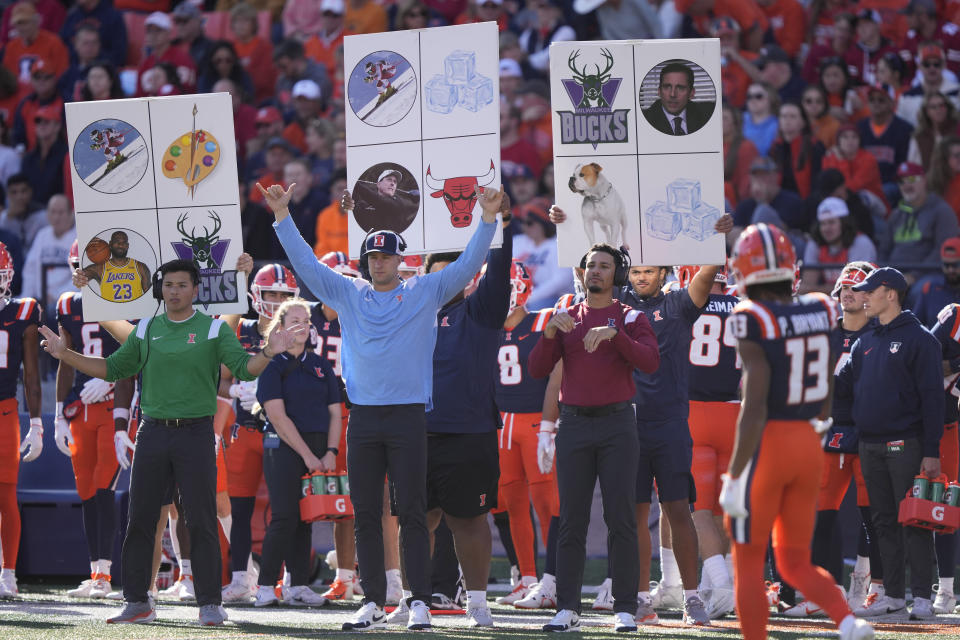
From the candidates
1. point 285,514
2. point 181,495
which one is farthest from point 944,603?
point 181,495

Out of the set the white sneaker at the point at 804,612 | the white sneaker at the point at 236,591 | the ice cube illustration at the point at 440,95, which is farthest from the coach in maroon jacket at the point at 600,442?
the white sneaker at the point at 236,591

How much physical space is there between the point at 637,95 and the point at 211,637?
13.4 ft

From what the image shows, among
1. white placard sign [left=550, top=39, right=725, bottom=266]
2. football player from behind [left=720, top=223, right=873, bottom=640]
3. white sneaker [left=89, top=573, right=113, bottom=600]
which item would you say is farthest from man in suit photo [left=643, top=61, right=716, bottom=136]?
white sneaker [left=89, top=573, right=113, bottom=600]

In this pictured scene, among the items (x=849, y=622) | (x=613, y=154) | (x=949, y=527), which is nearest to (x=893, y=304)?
(x=949, y=527)

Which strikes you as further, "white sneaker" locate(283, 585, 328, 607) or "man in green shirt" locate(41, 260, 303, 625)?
"white sneaker" locate(283, 585, 328, 607)

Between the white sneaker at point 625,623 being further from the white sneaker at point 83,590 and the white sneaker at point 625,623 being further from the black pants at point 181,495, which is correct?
the white sneaker at point 83,590

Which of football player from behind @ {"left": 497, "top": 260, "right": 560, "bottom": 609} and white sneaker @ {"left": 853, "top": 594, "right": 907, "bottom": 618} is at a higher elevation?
football player from behind @ {"left": 497, "top": 260, "right": 560, "bottom": 609}

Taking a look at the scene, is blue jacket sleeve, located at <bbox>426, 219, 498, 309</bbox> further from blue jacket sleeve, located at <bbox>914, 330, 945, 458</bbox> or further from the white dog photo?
blue jacket sleeve, located at <bbox>914, 330, 945, 458</bbox>

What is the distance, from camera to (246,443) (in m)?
10.5

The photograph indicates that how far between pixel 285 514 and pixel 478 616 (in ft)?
6.12

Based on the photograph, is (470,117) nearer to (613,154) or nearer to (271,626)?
(613,154)

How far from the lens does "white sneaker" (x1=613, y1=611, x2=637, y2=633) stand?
8055 millimetres

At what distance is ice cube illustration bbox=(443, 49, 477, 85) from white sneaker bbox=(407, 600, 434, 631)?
3152 mm

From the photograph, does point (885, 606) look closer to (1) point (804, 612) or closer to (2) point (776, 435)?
(1) point (804, 612)
